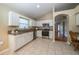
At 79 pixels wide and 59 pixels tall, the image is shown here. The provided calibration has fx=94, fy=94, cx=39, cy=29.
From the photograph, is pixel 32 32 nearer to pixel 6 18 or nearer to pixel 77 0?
pixel 6 18

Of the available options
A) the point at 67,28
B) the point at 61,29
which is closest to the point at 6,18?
the point at 61,29

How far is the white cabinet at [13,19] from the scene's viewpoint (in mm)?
2249

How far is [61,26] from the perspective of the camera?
2.38 meters

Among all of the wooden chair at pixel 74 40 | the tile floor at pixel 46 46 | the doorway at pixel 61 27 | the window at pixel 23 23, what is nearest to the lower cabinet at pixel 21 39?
the tile floor at pixel 46 46

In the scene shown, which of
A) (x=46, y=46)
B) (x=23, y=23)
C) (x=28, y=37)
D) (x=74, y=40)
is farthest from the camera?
(x=28, y=37)

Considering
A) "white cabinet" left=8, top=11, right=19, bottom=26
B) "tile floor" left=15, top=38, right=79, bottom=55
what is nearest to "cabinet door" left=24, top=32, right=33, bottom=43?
"tile floor" left=15, top=38, right=79, bottom=55

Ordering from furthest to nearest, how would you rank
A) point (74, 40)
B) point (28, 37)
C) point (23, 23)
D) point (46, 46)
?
1. point (28, 37)
2. point (74, 40)
3. point (46, 46)
4. point (23, 23)

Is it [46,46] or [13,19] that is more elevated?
[13,19]

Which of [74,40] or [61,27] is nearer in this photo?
[61,27]

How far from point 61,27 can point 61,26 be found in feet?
0.09

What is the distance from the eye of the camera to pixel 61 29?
94.0 inches

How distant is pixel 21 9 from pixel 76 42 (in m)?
1.69

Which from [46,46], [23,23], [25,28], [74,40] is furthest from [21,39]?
[74,40]

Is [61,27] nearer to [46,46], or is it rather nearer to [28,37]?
[46,46]
